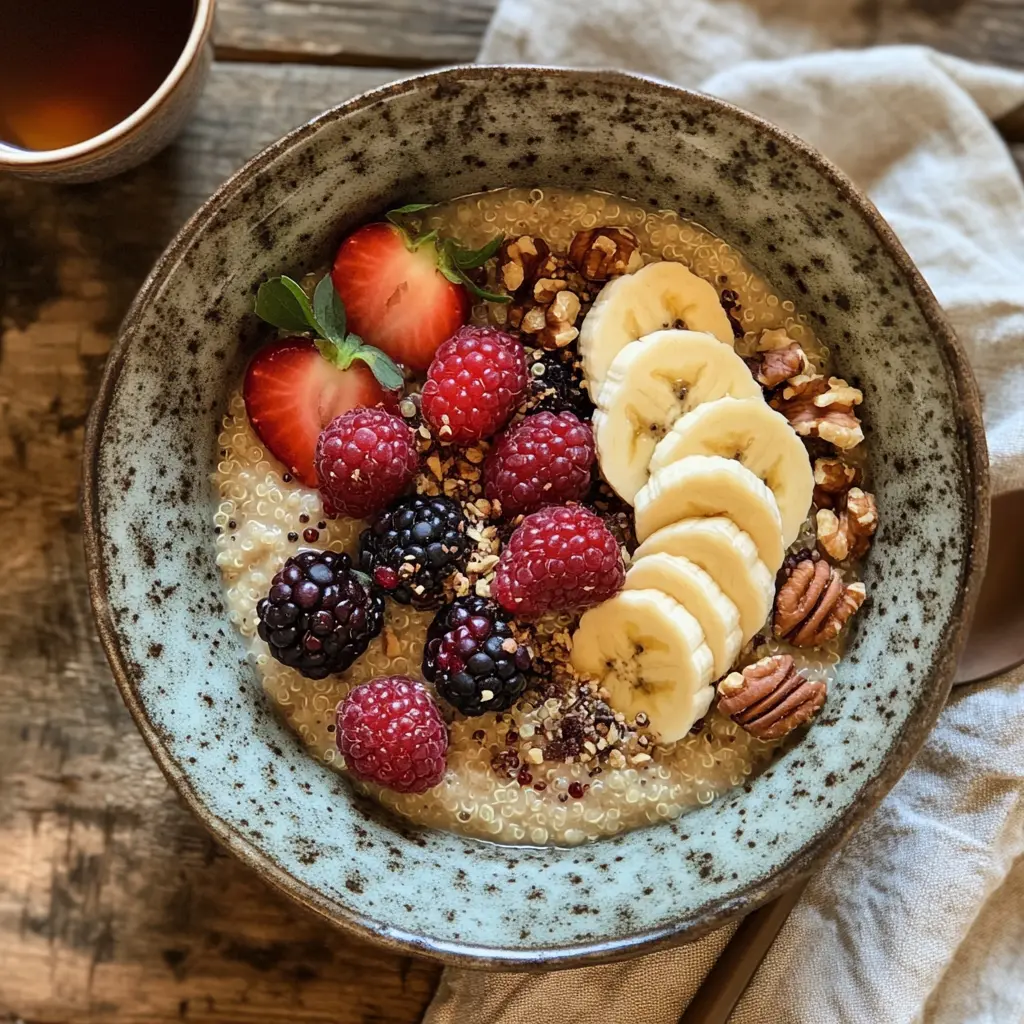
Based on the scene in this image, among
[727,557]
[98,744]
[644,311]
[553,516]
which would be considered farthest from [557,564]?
[98,744]

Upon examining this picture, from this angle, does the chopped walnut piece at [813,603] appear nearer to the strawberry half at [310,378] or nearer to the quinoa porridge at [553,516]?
the quinoa porridge at [553,516]

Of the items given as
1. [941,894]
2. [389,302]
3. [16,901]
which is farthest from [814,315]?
[16,901]

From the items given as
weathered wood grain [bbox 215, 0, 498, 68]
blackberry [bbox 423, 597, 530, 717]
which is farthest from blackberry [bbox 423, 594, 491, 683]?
weathered wood grain [bbox 215, 0, 498, 68]

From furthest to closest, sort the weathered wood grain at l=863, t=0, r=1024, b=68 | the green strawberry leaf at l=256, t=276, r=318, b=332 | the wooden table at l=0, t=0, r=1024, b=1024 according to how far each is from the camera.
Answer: the weathered wood grain at l=863, t=0, r=1024, b=68, the wooden table at l=0, t=0, r=1024, b=1024, the green strawberry leaf at l=256, t=276, r=318, b=332

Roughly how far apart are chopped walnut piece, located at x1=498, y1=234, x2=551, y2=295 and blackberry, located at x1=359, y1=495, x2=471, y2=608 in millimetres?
222

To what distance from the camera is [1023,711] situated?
3.60 feet

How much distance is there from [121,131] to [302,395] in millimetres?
272

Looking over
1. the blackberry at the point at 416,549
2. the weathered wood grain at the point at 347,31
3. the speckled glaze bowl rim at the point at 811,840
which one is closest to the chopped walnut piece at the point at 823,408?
the speckled glaze bowl rim at the point at 811,840

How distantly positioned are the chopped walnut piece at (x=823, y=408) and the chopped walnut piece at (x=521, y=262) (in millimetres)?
258

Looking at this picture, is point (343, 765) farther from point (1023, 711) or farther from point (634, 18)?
point (634, 18)

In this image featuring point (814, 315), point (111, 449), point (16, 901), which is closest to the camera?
point (111, 449)

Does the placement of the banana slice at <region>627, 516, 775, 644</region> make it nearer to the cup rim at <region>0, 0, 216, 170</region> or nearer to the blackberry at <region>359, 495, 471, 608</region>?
the blackberry at <region>359, 495, 471, 608</region>

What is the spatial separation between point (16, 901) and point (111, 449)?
53 cm

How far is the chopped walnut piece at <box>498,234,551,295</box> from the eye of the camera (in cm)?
106
